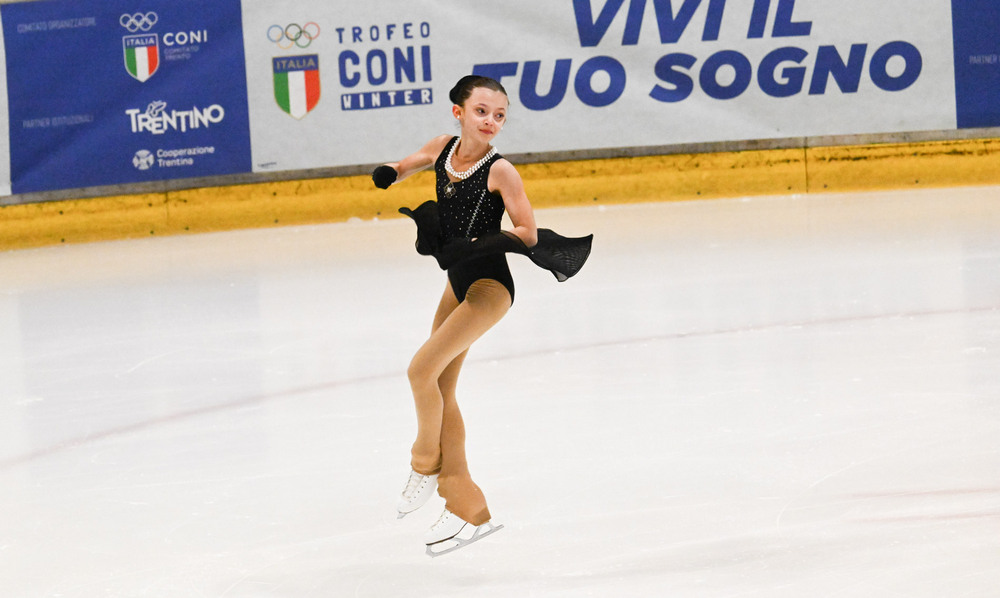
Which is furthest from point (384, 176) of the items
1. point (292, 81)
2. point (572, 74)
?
point (292, 81)

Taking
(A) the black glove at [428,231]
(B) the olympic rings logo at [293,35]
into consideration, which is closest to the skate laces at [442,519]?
(A) the black glove at [428,231]

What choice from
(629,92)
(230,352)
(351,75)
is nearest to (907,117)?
(629,92)

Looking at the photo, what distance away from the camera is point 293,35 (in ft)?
30.5

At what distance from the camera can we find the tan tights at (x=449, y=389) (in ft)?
9.38

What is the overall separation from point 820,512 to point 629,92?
6.58m

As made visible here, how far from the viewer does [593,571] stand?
270 centimetres

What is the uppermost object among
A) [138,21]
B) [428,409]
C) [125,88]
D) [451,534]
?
[138,21]

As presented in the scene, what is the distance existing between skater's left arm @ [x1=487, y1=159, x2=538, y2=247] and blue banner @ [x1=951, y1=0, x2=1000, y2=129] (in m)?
7.04

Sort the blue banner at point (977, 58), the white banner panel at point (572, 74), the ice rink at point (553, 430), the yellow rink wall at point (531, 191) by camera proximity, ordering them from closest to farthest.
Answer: the ice rink at point (553, 430) → the blue banner at point (977, 58) → the white banner panel at point (572, 74) → the yellow rink wall at point (531, 191)

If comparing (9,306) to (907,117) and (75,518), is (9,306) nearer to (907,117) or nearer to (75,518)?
(75,518)

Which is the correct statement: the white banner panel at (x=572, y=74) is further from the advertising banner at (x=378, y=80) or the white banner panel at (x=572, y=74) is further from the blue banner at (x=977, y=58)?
the blue banner at (x=977, y=58)

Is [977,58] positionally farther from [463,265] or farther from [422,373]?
[422,373]

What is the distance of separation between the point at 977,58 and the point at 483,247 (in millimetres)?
7213

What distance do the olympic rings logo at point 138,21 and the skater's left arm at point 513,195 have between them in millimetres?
7153
